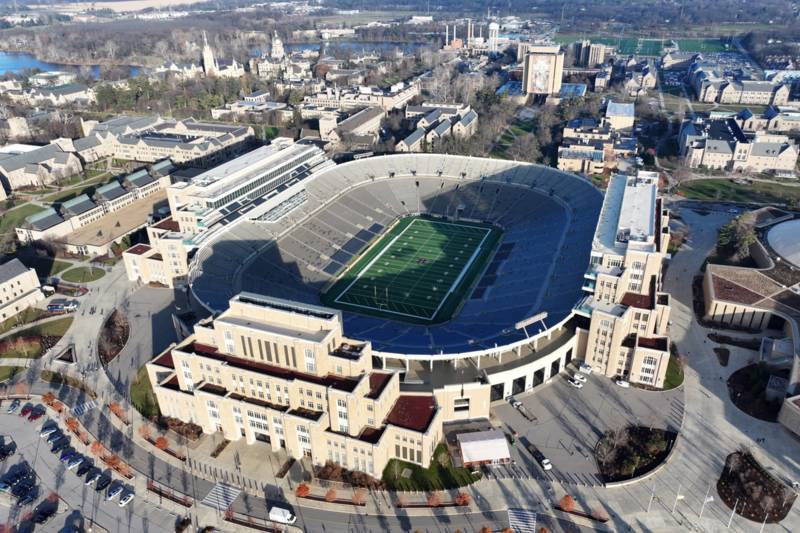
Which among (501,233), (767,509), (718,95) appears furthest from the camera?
(718,95)

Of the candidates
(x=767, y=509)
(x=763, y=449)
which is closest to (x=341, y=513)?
(x=767, y=509)

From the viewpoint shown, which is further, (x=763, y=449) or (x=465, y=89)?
(x=465, y=89)

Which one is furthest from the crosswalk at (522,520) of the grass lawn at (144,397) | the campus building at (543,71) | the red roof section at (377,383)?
the campus building at (543,71)

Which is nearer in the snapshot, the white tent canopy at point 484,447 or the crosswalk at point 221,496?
the crosswalk at point 221,496

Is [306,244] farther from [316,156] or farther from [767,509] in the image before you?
[767,509]

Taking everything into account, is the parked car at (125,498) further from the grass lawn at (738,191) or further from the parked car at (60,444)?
the grass lawn at (738,191)

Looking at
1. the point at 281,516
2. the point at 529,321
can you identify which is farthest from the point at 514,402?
the point at 281,516

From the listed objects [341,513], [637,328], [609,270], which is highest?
[609,270]
